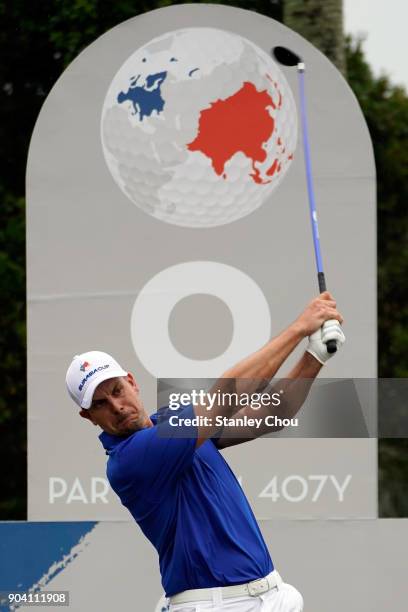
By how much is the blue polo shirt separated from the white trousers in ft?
0.19

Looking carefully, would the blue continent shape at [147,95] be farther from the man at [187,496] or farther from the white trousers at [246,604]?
the white trousers at [246,604]

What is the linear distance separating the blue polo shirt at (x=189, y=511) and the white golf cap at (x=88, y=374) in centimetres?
18

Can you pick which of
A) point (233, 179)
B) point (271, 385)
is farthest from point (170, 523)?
point (233, 179)

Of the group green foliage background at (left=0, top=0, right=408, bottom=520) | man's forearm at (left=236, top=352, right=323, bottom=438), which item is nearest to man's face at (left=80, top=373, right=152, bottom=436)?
man's forearm at (left=236, top=352, right=323, bottom=438)

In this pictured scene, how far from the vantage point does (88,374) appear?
15.2ft

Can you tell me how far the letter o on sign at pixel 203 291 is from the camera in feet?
21.6

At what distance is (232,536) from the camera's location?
4570mm

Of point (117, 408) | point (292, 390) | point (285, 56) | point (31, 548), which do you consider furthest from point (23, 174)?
point (117, 408)

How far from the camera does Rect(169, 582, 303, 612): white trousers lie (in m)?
4.57

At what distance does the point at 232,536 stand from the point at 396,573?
216cm

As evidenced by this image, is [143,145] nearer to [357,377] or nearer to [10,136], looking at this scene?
[357,377]

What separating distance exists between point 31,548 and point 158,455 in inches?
89.8

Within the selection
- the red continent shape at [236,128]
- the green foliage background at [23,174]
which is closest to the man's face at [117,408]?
the red continent shape at [236,128]

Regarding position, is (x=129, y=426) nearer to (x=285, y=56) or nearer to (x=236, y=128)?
(x=236, y=128)
